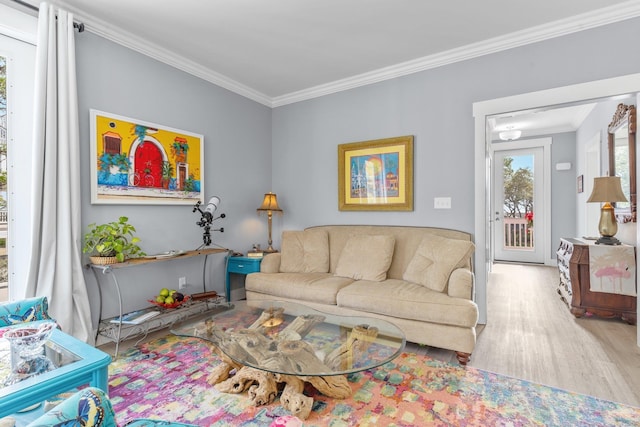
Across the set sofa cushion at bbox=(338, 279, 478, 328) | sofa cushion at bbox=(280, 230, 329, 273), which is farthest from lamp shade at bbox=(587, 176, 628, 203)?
sofa cushion at bbox=(280, 230, 329, 273)

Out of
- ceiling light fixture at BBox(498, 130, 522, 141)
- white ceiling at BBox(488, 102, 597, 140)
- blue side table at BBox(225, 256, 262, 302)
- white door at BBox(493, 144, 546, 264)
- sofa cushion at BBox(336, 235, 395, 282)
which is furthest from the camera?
white door at BBox(493, 144, 546, 264)

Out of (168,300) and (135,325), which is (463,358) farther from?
(135,325)

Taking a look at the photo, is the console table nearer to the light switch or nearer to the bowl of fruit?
the bowl of fruit

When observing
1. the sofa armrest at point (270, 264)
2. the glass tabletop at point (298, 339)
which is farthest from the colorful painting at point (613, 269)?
the sofa armrest at point (270, 264)

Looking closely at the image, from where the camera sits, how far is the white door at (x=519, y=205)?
21.1 ft

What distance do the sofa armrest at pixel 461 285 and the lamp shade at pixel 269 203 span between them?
7.72ft

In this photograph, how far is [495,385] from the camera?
2.12 meters

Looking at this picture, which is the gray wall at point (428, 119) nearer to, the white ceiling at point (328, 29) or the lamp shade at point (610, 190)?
the white ceiling at point (328, 29)

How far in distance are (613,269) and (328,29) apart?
3.49 metres

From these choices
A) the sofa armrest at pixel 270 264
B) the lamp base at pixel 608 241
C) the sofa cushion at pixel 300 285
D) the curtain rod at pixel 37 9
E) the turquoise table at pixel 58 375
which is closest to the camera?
the turquoise table at pixel 58 375

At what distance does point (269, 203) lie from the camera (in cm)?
423

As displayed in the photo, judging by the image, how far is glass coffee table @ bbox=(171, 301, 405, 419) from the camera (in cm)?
171

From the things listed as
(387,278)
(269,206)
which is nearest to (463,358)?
(387,278)

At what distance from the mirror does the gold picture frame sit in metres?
2.13
